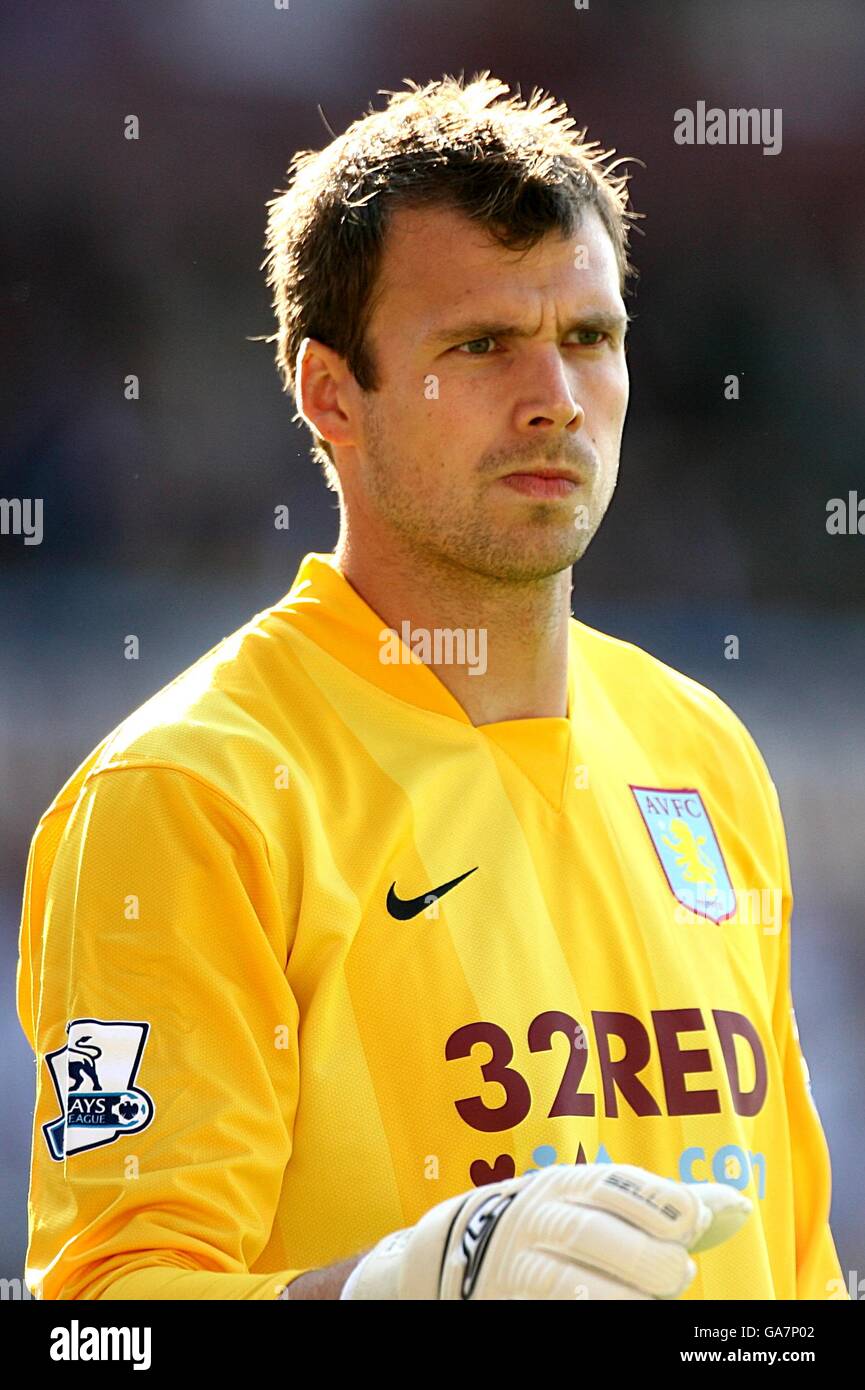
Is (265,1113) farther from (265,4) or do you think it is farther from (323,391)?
(265,4)

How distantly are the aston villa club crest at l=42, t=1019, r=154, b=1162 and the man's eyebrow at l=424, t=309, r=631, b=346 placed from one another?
1.78 ft

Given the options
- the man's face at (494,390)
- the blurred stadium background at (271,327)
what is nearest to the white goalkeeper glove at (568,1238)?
the man's face at (494,390)

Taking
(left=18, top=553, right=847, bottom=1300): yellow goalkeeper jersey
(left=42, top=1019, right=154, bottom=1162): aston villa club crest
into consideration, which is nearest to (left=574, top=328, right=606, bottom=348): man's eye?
(left=18, top=553, right=847, bottom=1300): yellow goalkeeper jersey

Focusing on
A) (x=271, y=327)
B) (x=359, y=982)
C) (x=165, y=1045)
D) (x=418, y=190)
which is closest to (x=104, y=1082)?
(x=165, y=1045)

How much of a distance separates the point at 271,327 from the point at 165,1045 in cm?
291

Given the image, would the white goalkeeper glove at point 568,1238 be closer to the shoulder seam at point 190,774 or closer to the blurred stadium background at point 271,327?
the shoulder seam at point 190,774

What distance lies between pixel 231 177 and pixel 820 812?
189cm

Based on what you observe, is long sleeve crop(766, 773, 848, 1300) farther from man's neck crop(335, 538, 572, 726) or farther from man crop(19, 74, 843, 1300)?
man's neck crop(335, 538, 572, 726)

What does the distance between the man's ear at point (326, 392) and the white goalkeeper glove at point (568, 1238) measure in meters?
0.64

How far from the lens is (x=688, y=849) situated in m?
1.33
